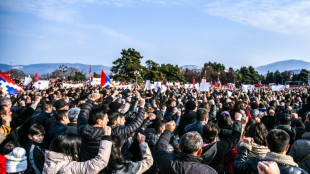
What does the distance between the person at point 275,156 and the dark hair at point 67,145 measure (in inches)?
73.3

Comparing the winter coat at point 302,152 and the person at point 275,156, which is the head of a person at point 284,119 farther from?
the person at point 275,156

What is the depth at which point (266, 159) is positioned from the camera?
255 cm

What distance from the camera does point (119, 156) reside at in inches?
122

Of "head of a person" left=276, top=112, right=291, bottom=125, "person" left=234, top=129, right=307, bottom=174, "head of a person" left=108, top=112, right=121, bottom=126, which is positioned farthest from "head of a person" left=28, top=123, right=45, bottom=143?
"head of a person" left=276, top=112, right=291, bottom=125

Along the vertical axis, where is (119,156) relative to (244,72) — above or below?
below

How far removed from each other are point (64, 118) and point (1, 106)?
1551mm

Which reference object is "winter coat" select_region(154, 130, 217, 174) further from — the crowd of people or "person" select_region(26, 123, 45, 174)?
"person" select_region(26, 123, 45, 174)

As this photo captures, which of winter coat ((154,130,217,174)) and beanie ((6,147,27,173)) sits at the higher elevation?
winter coat ((154,130,217,174))

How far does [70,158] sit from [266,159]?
2083 mm

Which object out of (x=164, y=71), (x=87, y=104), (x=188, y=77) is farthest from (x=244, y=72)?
(x=87, y=104)

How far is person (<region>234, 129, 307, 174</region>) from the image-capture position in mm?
2408

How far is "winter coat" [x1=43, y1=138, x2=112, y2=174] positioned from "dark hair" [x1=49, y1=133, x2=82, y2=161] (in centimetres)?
6

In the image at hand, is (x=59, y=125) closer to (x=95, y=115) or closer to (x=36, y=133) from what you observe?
(x=36, y=133)

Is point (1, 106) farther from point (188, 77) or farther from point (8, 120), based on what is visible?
point (188, 77)
